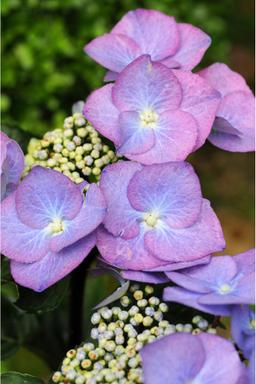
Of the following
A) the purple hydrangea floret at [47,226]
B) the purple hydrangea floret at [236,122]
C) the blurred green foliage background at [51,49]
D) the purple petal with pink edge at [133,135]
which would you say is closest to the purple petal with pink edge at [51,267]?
the purple hydrangea floret at [47,226]

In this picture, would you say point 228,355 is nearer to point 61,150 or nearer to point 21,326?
point 61,150

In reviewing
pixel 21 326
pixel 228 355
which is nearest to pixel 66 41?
pixel 21 326

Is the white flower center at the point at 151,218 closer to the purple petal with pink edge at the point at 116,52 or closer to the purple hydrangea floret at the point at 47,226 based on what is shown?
the purple hydrangea floret at the point at 47,226

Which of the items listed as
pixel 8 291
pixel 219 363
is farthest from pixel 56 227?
pixel 8 291

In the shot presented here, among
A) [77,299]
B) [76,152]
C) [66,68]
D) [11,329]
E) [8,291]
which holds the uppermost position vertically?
[76,152]

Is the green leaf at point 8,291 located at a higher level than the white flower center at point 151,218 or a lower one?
lower

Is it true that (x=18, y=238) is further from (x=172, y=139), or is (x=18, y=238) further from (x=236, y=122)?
(x=236, y=122)

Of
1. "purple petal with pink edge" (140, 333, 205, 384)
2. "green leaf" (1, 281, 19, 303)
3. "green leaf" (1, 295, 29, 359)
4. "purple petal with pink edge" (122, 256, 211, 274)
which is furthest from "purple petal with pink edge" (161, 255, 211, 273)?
"green leaf" (1, 295, 29, 359)
